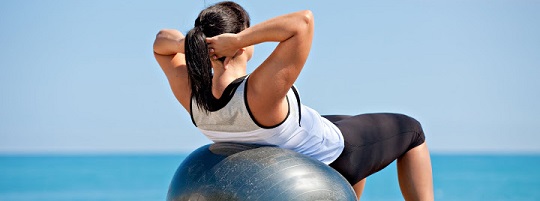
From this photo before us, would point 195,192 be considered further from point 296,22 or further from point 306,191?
point 296,22

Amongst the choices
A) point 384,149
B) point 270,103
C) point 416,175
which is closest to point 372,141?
point 384,149

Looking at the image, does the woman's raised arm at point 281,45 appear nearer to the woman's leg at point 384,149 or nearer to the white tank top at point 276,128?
the white tank top at point 276,128

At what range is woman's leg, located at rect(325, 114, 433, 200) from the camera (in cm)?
406

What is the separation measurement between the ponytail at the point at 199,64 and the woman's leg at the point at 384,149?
2.32 ft

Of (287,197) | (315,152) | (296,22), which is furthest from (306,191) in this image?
(296,22)

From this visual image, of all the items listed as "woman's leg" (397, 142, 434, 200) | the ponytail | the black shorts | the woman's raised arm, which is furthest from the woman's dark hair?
"woman's leg" (397, 142, 434, 200)

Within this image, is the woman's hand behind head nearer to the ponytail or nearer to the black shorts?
the ponytail

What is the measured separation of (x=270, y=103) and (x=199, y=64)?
35cm

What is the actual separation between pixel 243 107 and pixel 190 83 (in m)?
0.34

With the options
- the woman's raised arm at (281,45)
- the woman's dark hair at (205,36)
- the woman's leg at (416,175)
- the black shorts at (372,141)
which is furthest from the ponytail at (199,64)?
the woman's leg at (416,175)

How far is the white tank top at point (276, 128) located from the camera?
12.1ft

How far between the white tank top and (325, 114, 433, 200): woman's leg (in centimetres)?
9

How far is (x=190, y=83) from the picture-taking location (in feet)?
12.7

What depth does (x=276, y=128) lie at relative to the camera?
12.2 ft
